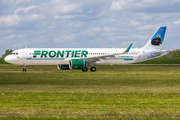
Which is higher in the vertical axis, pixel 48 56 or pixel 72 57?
pixel 48 56

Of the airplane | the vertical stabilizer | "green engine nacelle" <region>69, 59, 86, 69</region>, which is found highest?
the vertical stabilizer

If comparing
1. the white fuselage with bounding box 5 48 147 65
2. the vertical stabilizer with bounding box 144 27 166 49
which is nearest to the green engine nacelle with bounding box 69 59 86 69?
the white fuselage with bounding box 5 48 147 65

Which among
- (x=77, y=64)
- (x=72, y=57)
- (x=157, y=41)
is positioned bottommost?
(x=77, y=64)

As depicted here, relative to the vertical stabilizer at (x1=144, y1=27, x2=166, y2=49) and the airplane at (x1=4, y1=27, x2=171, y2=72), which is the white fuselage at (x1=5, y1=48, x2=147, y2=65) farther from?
the vertical stabilizer at (x1=144, y1=27, x2=166, y2=49)

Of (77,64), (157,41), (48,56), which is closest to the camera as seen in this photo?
(77,64)

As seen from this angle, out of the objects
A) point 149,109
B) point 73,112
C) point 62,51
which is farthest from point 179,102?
point 62,51

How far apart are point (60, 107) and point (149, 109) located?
353cm

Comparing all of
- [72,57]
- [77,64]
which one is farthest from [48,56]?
[77,64]

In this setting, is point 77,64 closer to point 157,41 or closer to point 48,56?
point 48,56

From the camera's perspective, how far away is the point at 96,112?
32.2ft

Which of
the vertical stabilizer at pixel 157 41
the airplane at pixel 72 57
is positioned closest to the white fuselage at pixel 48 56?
the airplane at pixel 72 57

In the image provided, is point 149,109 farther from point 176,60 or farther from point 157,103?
point 176,60

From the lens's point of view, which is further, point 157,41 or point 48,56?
point 157,41

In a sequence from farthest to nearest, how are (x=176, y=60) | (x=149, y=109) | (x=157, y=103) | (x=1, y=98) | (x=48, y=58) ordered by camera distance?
(x=176, y=60) < (x=48, y=58) < (x=1, y=98) < (x=157, y=103) < (x=149, y=109)
